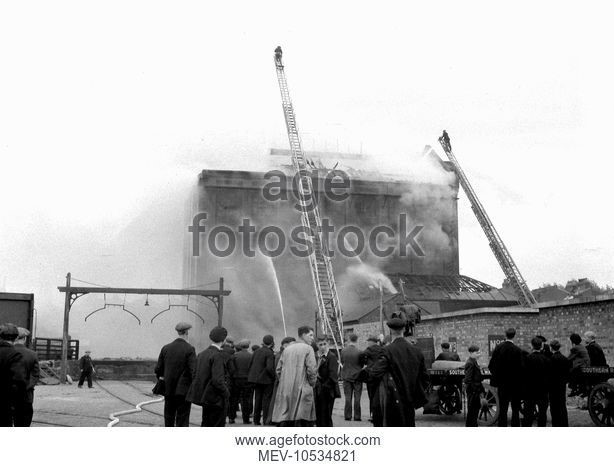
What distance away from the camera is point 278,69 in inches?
2175

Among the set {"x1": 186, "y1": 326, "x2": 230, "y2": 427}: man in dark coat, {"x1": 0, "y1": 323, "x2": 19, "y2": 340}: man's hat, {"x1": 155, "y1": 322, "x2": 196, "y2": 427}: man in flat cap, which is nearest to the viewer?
{"x1": 0, "y1": 323, "x2": 19, "y2": 340}: man's hat

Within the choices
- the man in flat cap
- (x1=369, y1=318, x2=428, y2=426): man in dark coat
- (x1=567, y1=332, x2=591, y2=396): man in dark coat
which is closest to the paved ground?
(x1=567, y1=332, x2=591, y2=396): man in dark coat

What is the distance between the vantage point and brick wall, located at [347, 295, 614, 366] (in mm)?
19469

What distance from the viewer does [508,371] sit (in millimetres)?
11406

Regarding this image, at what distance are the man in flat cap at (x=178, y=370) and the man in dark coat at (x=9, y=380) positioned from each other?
5.99 feet

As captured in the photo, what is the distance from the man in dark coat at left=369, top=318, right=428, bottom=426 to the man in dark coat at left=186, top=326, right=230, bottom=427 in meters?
2.28

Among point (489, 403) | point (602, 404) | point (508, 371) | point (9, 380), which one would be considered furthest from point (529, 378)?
point (9, 380)

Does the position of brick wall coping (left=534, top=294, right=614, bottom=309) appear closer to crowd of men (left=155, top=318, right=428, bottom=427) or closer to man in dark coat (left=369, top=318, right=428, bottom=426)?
crowd of men (left=155, top=318, right=428, bottom=427)

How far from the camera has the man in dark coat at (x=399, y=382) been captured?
27.4ft

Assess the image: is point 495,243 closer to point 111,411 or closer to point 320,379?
point 111,411

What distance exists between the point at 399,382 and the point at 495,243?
46086 mm
